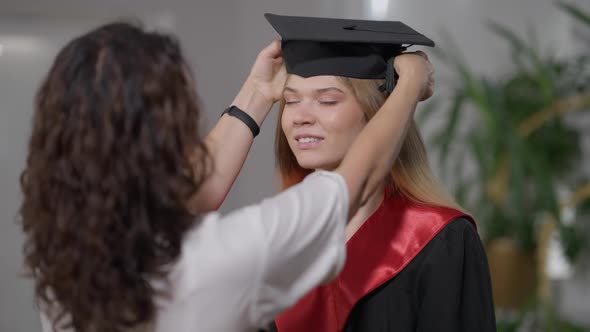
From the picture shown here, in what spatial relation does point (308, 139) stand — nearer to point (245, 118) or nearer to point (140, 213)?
point (245, 118)

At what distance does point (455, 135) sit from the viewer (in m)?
2.98

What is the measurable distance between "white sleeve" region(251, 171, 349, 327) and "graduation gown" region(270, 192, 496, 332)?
1.45 ft

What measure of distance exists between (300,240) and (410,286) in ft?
1.87

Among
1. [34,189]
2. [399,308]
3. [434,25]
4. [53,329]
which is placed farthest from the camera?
[434,25]

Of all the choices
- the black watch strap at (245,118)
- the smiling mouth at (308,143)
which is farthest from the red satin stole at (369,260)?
the black watch strap at (245,118)

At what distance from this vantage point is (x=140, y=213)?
3.73 feet

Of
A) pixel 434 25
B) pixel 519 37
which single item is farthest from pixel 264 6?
pixel 519 37

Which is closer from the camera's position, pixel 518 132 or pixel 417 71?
pixel 417 71

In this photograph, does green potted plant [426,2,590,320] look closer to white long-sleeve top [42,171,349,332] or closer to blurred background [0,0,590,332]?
blurred background [0,0,590,332]

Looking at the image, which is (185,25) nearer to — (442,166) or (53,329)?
(442,166)

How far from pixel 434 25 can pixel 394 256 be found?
5.55ft

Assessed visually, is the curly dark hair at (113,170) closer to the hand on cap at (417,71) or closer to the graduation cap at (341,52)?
the hand on cap at (417,71)

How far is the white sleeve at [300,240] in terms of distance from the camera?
1167mm

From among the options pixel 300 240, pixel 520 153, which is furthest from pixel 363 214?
pixel 520 153
